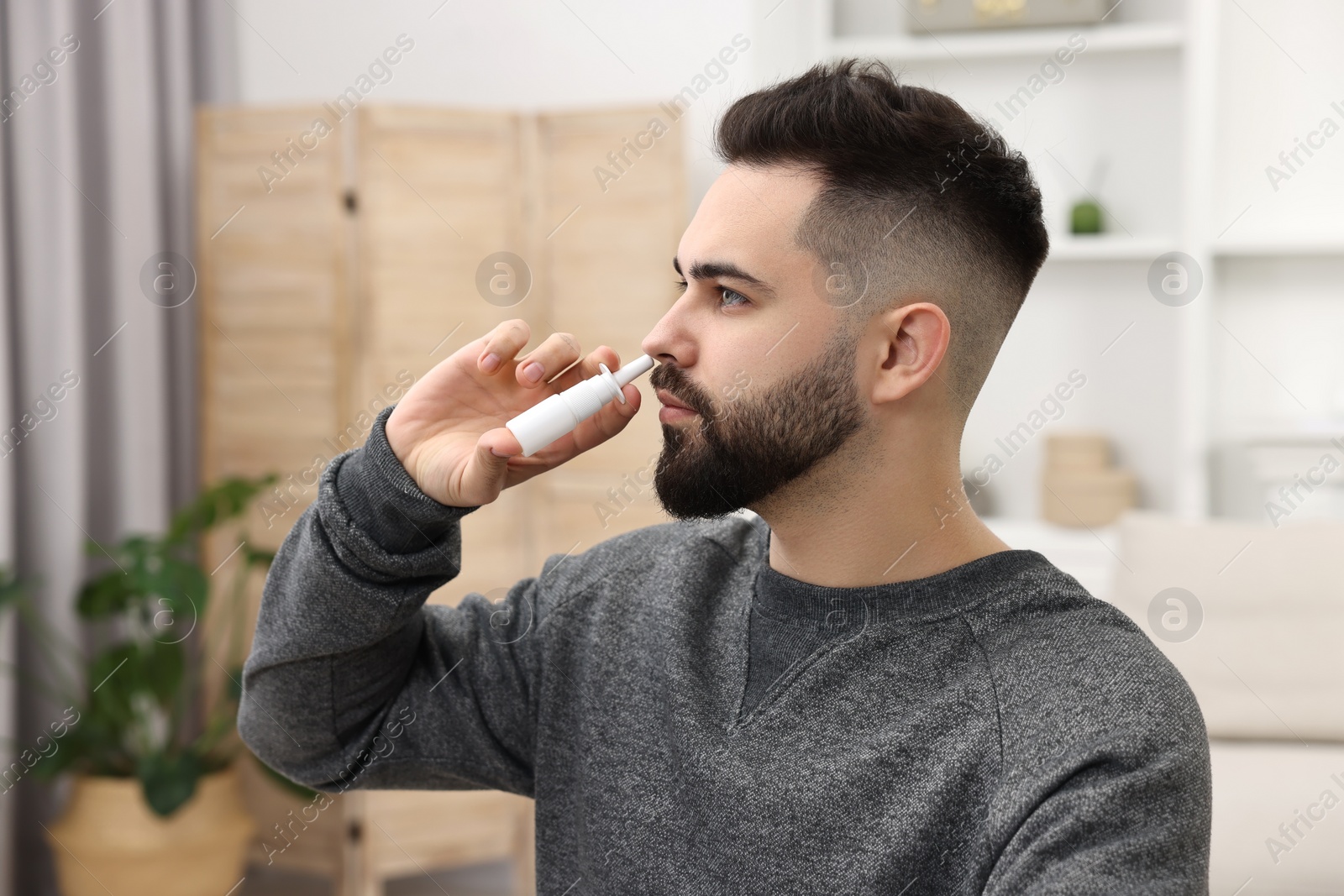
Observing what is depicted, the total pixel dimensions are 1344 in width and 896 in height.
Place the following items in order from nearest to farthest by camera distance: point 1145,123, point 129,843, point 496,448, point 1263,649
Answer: point 496,448 → point 1263,649 → point 129,843 → point 1145,123

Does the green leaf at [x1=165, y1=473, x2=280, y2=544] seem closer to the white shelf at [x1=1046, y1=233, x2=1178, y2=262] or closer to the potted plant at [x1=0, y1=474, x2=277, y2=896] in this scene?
the potted plant at [x1=0, y1=474, x2=277, y2=896]

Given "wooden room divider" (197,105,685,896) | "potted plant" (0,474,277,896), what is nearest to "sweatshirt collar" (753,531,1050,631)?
"wooden room divider" (197,105,685,896)

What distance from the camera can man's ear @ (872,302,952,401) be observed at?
1.05 meters

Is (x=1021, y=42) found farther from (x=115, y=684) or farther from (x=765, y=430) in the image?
(x=115, y=684)

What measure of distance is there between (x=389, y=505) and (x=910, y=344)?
499mm

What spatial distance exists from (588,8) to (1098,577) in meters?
2.03

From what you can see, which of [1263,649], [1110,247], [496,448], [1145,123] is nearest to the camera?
[496,448]

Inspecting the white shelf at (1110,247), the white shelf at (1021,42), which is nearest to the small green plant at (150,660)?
the white shelf at (1021,42)

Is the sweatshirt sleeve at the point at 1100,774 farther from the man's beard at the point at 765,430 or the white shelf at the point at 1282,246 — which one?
the white shelf at the point at 1282,246

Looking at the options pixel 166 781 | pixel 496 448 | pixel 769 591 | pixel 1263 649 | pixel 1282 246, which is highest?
pixel 1282 246

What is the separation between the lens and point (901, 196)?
1078 millimetres

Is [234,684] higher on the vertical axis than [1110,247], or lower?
lower

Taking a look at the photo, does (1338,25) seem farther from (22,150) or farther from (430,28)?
(22,150)

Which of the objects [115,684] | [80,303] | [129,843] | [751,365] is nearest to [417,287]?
[80,303]
